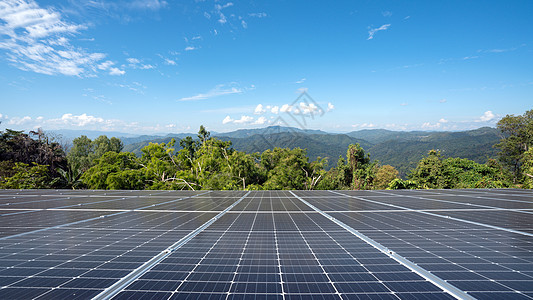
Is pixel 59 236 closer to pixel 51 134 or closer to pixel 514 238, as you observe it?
pixel 514 238

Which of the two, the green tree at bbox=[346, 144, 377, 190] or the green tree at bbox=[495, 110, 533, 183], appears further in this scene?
the green tree at bbox=[495, 110, 533, 183]

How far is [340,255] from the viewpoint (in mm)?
3734

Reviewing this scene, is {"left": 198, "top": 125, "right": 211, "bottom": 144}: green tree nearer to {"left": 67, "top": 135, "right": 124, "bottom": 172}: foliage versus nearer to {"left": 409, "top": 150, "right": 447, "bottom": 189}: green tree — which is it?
{"left": 67, "top": 135, "right": 124, "bottom": 172}: foliage

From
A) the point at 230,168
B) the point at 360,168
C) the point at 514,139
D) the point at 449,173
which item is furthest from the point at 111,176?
the point at 514,139

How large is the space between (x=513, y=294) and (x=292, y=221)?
4075mm

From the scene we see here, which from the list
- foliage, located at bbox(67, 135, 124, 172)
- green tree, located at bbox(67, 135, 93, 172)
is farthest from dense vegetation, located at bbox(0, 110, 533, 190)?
green tree, located at bbox(67, 135, 93, 172)

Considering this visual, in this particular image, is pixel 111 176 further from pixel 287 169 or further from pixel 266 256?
pixel 266 256

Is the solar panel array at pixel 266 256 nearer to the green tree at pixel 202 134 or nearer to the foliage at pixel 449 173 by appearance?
the foliage at pixel 449 173

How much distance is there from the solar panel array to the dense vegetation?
12.6 meters

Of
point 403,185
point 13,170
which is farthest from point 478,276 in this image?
point 13,170

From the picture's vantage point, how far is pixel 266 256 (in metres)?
3.66

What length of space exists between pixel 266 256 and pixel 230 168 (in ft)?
85.7

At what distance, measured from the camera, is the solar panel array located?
2.66 metres

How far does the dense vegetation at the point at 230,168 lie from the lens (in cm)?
2325
